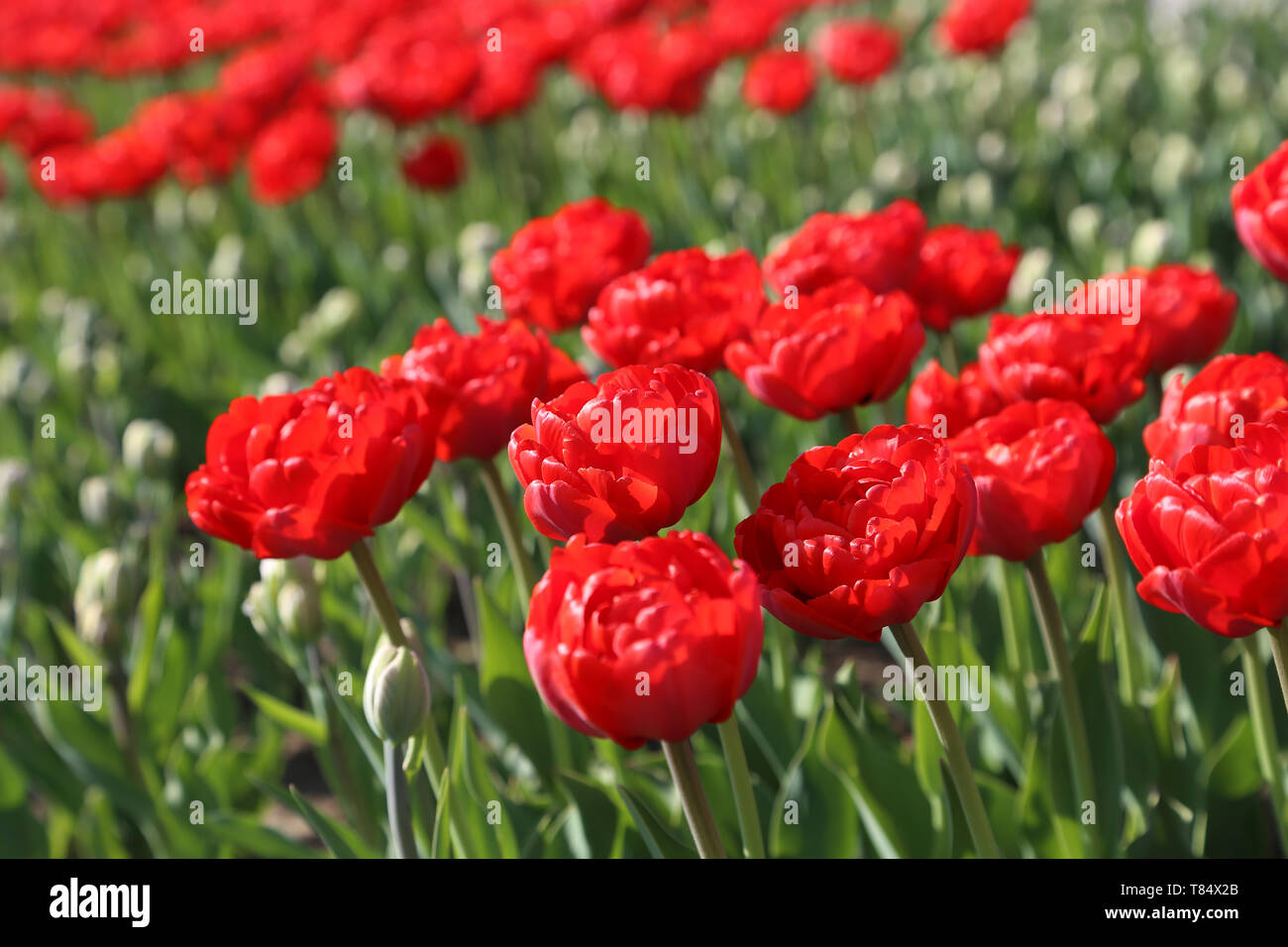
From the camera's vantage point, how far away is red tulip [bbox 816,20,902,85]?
10.2ft

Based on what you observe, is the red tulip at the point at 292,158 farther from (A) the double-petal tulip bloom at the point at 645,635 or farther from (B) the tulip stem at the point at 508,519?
(A) the double-petal tulip bloom at the point at 645,635

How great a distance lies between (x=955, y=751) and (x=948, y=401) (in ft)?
1.07

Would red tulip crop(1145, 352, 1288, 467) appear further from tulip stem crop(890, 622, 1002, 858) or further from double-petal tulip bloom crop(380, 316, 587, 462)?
double-petal tulip bloom crop(380, 316, 587, 462)

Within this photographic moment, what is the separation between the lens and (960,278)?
1.40 meters

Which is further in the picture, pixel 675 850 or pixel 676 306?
pixel 676 306

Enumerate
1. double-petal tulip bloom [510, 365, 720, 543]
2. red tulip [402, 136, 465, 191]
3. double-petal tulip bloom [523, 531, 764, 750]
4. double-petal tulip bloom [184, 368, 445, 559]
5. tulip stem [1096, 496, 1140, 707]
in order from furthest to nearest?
red tulip [402, 136, 465, 191] < tulip stem [1096, 496, 1140, 707] < double-petal tulip bloom [184, 368, 445, 559] < double-petal tulip bloom [510, 365, 720, 543] < double-petal tulip bloom [523, 531, 764, 750]

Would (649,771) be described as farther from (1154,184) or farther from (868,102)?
(868,102)

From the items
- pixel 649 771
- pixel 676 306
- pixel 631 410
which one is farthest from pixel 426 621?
pixel 631 410

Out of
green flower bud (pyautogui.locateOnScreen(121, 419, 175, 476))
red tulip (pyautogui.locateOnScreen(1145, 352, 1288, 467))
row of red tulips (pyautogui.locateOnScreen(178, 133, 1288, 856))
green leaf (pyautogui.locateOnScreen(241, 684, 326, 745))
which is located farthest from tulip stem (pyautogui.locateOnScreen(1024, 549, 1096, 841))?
green flower bud (pyautogui.locateOnScreen(121, 419, 175, 476))

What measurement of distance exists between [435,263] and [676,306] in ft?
5.70

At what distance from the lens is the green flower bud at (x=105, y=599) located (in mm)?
1447

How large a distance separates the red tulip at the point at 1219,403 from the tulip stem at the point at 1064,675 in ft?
0.43

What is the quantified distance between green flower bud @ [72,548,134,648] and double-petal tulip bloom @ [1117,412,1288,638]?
116 cm

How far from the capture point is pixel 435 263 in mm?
2797
